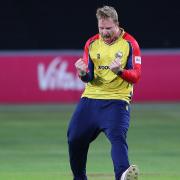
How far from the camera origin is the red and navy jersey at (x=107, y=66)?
8.66 meters

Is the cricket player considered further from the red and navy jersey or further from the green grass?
the green grass

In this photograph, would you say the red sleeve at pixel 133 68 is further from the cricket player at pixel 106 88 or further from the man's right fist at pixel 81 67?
the man's right fist at pixel 81 67

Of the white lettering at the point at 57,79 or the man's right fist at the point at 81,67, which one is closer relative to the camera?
the man's right fist at the point at 81,67

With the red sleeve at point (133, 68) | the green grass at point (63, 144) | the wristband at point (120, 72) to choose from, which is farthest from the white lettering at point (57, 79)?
the wristband at point (120, 72)

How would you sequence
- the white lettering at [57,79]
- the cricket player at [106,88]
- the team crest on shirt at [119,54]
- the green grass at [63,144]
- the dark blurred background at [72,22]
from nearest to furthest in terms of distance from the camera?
1. the cricket player at [106,88]
2. the team crest on shirt at [119,54]
3. the green grass at [63,144]
4. the white lettering at [57,79]
5. the dark blurred background at [72,22]

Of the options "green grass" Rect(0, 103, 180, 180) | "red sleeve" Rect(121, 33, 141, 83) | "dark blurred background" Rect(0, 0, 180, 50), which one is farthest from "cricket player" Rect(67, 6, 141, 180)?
"dark blurred background" Rect(0, 0, 180, 50)

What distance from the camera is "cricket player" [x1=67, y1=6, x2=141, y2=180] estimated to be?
8492 mm

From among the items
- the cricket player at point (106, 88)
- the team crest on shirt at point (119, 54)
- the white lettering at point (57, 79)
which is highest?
the team crest on shirt at point (119, 54)

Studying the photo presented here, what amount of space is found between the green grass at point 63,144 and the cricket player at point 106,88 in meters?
1.73

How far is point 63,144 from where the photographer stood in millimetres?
13711

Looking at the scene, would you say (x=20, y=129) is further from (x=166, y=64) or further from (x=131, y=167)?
(x=131, y=167)

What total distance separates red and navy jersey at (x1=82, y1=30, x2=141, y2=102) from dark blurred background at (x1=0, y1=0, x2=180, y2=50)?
13.0 metres

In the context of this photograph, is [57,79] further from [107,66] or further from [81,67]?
[81,67]

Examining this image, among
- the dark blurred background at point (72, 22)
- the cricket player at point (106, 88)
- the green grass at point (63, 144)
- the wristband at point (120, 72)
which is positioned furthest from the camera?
the dark blurred background at point (72, 22)
